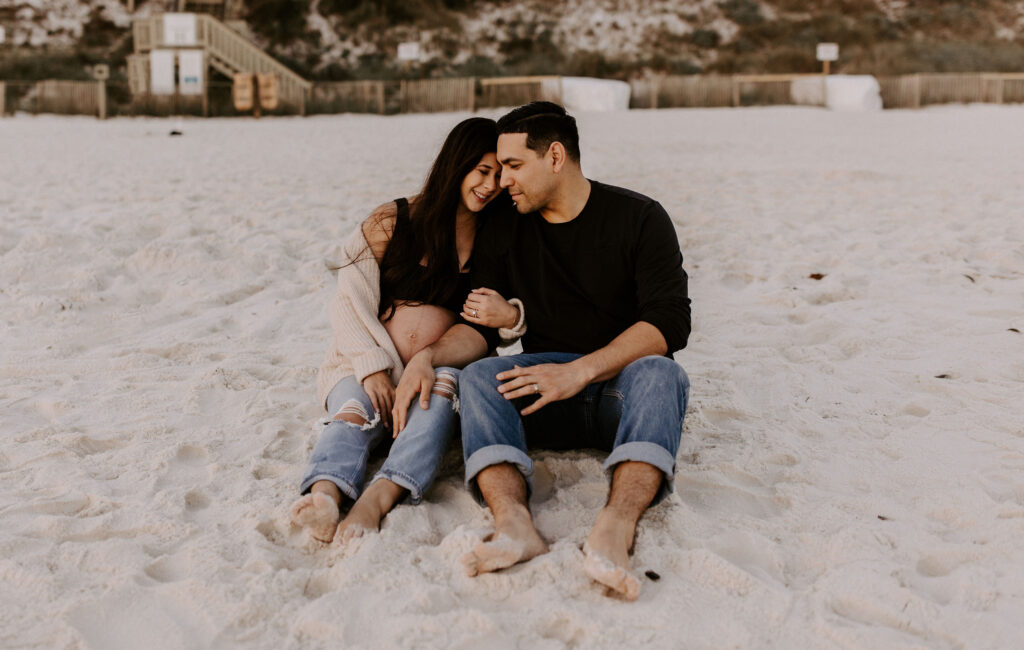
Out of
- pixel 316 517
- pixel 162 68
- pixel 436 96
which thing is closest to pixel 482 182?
pixel 316 517

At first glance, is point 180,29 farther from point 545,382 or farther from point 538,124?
point 545,382

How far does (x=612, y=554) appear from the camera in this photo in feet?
7.17

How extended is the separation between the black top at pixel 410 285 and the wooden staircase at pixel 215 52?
20.0 m

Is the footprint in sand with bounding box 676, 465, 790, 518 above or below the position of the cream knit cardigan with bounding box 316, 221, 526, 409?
below

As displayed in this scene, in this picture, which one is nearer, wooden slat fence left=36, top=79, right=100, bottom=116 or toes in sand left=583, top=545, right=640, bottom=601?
toes in sand left=583, top=545, right=640, bottom=601

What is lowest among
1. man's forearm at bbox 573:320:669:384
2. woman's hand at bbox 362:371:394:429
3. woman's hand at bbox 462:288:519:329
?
woman's hand at bbox 362:371:394:429

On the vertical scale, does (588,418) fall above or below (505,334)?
below

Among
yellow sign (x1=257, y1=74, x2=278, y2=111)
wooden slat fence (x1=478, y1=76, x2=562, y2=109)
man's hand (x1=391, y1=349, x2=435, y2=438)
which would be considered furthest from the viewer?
yellow sign (x1=257, y1=74, x2=278, y2=111)

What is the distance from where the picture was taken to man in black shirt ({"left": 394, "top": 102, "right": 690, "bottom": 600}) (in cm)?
249

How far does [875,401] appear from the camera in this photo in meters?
3.44

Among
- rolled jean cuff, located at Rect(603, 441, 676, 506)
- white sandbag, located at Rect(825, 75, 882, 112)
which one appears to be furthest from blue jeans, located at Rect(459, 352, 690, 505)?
white sandbag, located at Rect(825, 75, 882, 112)

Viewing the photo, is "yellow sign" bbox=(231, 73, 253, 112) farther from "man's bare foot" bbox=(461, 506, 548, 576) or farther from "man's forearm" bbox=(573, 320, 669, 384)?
"man's bare foot" bbox=(461, 506, 548, 576)

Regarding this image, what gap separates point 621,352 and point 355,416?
0.88 meters

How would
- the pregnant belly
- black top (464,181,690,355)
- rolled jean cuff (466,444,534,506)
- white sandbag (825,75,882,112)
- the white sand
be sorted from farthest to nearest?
white sandbag (825,75,882,112) < the pregnant belly < black top (464,181,690,355) < rolled jean cuff (466,444,534,506) < the white sand
